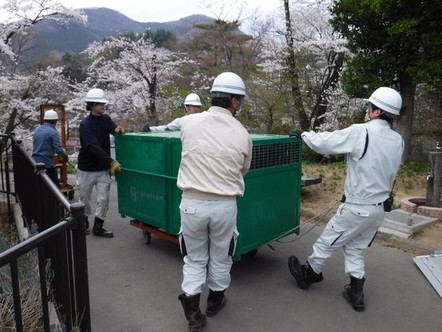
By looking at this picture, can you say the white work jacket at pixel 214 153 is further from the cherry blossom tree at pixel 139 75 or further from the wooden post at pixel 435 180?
the cherry blossom tree at pixel 139 75

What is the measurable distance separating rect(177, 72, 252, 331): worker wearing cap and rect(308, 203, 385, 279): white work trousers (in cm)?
97

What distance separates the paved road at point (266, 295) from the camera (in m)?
3.12

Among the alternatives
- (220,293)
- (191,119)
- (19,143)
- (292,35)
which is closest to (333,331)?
(220,293)

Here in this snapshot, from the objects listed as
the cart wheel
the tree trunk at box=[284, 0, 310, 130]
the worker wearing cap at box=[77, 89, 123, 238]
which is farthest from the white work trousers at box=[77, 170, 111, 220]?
the tree trunk at box=[284, 0, 310, 130]

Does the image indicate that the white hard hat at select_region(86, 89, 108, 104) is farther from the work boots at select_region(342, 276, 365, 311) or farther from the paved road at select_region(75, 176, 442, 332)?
the work boots at select_region(342, 276, 365, 311)

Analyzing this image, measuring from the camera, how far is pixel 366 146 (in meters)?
3.18

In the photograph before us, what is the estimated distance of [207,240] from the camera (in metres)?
3.00

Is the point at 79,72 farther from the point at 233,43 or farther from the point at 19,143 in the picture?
the point at 19,143

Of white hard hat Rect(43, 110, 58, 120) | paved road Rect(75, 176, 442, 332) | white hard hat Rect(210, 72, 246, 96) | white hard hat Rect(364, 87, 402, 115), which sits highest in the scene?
white hard hat Rect(210, 72, 246, 96)

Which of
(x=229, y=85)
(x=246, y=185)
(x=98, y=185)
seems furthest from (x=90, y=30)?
(x=229, y=85)

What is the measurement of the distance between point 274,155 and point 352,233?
1.11 m

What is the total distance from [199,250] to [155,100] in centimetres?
1561

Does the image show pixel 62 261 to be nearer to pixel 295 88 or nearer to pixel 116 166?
pixel 116 166

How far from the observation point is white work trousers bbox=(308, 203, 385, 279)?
3244 millimetres
